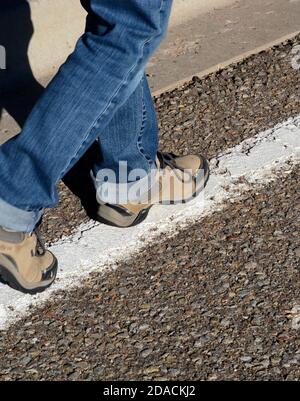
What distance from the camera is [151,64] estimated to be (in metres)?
4.83

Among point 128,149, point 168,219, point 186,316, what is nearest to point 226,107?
point 168,219

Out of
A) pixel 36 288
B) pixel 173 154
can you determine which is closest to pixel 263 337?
pixel 36 288

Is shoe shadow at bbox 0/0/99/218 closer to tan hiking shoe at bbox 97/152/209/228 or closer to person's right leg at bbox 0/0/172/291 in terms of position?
tan hiking shoe at bbox 97/152/209/228

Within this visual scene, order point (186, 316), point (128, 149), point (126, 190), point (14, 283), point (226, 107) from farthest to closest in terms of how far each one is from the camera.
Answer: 1. point (226, 107)
2. point (126, 190)
3. point (128, 149)
4. point (14, 283)
5. point (186, 316)

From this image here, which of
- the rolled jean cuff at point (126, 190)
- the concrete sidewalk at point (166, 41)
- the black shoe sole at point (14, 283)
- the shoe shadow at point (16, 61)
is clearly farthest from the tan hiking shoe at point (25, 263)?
the shoe shadow at point (16, 61)

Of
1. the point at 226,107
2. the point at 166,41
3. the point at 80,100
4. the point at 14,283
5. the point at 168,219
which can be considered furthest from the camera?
the point at 166,41

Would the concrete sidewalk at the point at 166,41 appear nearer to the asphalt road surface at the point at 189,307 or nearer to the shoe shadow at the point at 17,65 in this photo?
the shoe shadow at the point at 17,65

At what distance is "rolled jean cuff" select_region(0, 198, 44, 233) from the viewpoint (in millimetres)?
3322

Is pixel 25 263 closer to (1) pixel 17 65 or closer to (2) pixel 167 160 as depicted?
(2) pixel 167 160

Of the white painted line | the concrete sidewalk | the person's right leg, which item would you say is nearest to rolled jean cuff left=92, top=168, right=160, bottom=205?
the white painted line

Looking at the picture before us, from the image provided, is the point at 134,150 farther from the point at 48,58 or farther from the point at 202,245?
the point at 48,58

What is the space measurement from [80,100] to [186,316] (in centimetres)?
72

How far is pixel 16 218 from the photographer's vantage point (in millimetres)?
3342

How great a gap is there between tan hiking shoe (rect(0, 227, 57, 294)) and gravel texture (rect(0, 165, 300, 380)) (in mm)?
82
